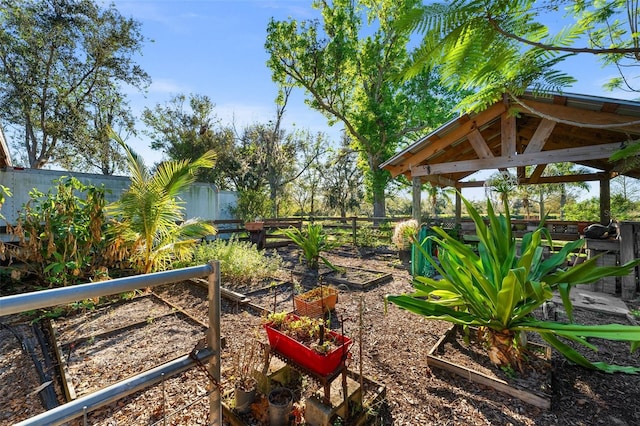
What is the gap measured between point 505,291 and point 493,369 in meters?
0.83

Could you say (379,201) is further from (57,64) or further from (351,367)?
(57,64)

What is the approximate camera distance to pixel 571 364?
93.4 inches

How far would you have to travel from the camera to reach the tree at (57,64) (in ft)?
33.2

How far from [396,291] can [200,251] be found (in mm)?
3807

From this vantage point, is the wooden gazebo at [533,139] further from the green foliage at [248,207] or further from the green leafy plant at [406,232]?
the green foliage at [248,207]

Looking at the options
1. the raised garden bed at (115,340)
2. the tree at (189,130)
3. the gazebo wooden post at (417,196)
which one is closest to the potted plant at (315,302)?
the raised garden bed at (115,340)

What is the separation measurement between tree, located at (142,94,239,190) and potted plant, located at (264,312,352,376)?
13809mm

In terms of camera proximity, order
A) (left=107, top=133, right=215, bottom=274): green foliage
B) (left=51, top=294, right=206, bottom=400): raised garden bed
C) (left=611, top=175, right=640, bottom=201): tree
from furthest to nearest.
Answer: (left=611, top=175, right=640, bottom=201): tree < (left=107, top=133, right=215, bottom=274): green foliage < (left=51, top=294, right=206, bottom=400): raised garden bed

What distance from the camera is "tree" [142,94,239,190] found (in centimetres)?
1428

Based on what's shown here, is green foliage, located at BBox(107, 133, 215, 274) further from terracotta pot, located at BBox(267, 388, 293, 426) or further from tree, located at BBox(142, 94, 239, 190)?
tree, located at BBox(142, 94, 239, 190)

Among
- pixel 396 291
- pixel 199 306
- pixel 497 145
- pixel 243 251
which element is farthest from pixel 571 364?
pixel 497 145

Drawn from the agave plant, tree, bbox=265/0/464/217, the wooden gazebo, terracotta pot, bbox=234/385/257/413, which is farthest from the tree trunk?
terracotta pot, bbox=234/385/257/413

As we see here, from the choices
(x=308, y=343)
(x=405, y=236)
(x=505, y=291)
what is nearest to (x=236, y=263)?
(x=308, y=343)

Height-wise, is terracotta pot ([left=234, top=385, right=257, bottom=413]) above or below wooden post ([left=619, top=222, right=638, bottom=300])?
below
